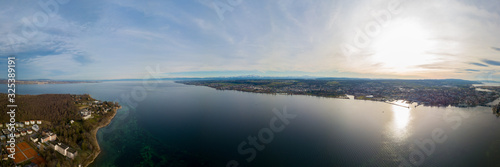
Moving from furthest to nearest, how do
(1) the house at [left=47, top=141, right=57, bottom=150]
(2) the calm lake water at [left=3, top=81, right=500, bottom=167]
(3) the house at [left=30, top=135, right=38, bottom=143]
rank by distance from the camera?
1. (3) the house at [left=30, top=135, right=38, bottom=143]
2. (1) the house at [left=47, top=141, right=57, bottom=150]
3. (2) the calm lake water at [left=3, top=81, right=500, bottom=167]

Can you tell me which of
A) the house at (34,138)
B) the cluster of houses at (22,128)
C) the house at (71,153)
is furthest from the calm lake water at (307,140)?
the cluster of houses at (22,128)

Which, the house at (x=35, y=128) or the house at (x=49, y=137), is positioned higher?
the house at (x=35, y=128)

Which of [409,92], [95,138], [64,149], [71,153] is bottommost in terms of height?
[95,138]

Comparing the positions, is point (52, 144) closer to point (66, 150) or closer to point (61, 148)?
point (61, 148)

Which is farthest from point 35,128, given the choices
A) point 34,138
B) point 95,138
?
point 95,138

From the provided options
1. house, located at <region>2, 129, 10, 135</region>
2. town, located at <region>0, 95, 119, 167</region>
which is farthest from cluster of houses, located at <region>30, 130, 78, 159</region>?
house, located at <region>2, 129, 10, 135</region>

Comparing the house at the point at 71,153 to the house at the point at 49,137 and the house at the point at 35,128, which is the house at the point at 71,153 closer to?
the house at the point at 49,137

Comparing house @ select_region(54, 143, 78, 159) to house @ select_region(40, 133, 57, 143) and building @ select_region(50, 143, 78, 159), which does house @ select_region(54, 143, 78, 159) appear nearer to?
building @ select_region(50, 143, 78, 159)

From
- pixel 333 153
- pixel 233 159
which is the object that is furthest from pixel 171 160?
pixel 333 153
